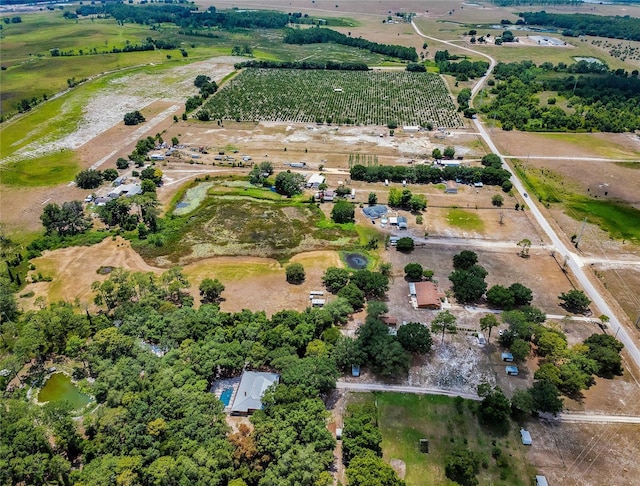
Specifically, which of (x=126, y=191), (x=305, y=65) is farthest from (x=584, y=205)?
(x=305, y=65)

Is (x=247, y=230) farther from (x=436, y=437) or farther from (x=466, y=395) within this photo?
(x=436, y=437)

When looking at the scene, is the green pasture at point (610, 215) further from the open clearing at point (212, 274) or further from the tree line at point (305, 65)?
the tree line at point (305, 65)

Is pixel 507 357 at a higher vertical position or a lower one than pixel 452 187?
lower

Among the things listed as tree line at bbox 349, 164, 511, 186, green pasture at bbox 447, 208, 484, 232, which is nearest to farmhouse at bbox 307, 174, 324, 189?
tree line at bbox 349, 164, 511, 186

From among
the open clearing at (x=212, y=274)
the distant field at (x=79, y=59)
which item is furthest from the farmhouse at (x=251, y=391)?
the distant field at (x=79, y=59)

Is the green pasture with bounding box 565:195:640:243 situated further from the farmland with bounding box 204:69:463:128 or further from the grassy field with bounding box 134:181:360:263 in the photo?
the farmland with bounding box 204:69:463:128

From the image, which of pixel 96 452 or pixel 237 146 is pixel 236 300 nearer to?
pixel 96 452
